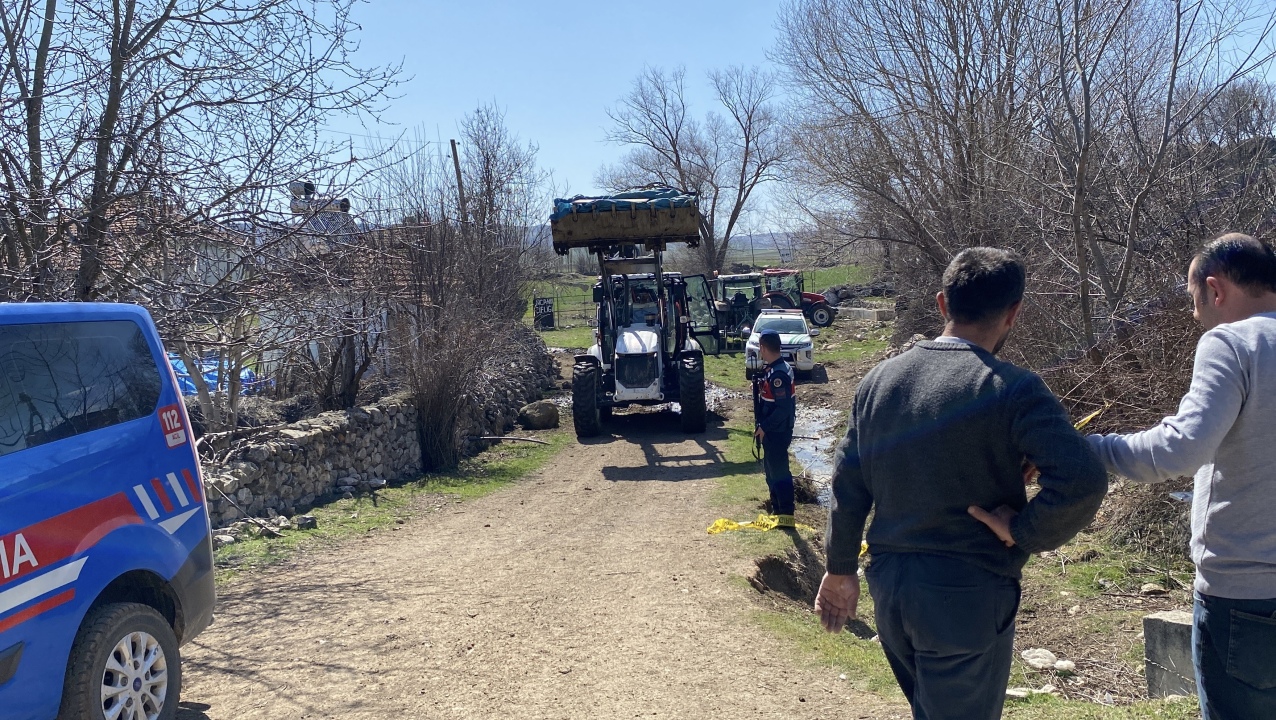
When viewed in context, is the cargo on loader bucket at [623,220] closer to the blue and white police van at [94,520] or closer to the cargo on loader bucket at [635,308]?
the cargo on loader bucket at [635,308]

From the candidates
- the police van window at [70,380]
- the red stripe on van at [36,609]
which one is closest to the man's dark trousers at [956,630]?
the red stripe on van at [36,609]

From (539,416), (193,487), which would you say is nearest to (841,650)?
(193,487)

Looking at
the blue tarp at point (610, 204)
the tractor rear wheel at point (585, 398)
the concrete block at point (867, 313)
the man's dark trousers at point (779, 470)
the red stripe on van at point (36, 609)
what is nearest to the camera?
the red stripe on van at point (36, 609)

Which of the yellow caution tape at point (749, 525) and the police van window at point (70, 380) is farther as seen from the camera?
the yellow caution tape at point (749, 525)

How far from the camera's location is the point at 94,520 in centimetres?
382

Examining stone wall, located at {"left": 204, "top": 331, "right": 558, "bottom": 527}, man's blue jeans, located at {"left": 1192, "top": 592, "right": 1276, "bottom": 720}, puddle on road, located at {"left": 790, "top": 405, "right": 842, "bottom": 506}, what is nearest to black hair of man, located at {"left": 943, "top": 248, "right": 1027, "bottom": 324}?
man's blue jeans, located at {"left": 1192, "top": 592, "right": 1276, "bottom": 720}

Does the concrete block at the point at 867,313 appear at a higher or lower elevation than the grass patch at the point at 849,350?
higher

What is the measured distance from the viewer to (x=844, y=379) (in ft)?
73.4

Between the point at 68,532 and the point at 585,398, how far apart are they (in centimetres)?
1177

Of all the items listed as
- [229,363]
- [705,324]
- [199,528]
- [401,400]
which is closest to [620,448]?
[401,400]

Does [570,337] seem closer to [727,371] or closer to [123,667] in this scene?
[727,371]

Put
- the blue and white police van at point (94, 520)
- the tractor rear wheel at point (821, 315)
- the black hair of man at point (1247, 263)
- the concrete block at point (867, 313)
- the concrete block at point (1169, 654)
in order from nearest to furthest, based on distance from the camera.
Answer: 1. the black hair of man at point (1247, 263)
2. the blue and white police van at point (94, 520)
3. the concrete block at point (1169, 654)
4. the concrete block at point (867, 313)
5. the tractor rear wheel at point (821, 315)

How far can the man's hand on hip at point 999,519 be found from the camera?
8.07 ft

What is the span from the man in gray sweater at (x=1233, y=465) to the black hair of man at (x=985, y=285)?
46 centimetres
